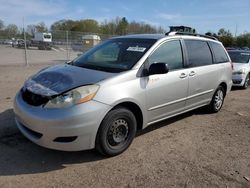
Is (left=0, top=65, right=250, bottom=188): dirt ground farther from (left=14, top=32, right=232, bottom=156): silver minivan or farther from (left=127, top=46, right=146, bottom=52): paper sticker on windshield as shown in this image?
(left=127, top=46, right=146, bottom=52): paper sticker on windshield

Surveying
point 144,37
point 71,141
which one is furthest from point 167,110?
point 71,141

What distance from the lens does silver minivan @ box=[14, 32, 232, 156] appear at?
3480 millimetres

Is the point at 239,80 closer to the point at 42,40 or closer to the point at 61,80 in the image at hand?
the point at 61,80

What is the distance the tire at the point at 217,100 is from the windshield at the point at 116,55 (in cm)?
248

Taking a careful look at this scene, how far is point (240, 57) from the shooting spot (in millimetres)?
11367

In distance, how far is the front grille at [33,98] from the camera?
3564 mm

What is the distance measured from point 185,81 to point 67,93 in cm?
240

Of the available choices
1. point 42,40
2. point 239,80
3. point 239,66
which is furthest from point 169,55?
point 42,40

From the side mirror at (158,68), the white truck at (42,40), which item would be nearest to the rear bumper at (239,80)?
the side mirror at (158,68)

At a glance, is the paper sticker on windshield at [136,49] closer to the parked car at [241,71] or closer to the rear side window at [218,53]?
the rear side window at [218,53]

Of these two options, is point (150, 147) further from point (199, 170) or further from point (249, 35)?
point (249, 35)

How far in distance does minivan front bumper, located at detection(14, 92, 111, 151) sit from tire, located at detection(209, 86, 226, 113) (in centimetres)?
345

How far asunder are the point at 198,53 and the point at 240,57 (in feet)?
21.9

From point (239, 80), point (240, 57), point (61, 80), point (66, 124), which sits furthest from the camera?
point (240, 57)
